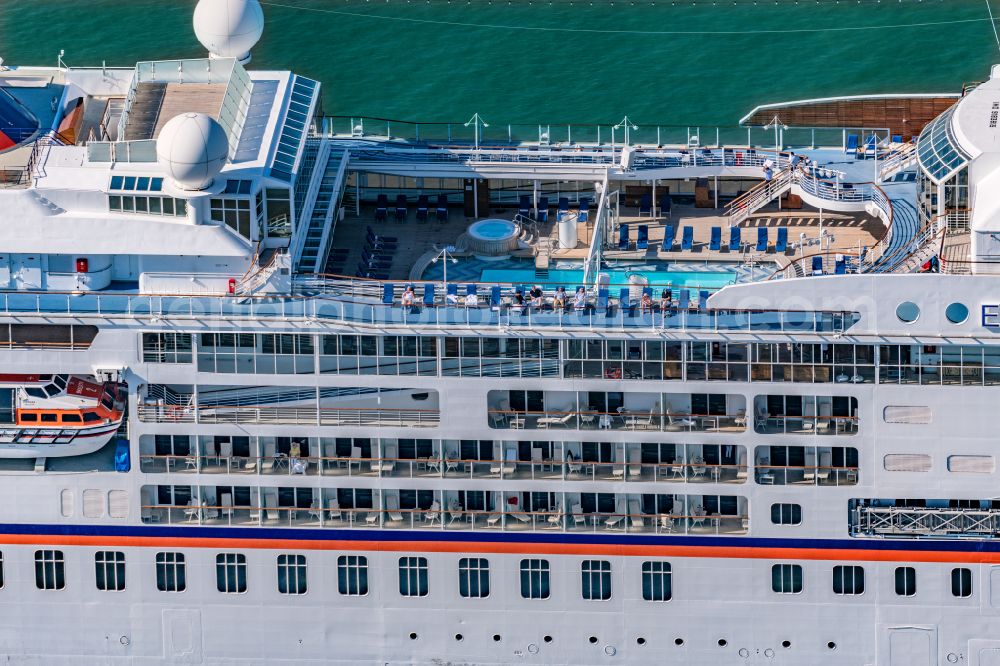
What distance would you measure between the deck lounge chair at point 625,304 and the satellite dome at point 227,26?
56.9 ft

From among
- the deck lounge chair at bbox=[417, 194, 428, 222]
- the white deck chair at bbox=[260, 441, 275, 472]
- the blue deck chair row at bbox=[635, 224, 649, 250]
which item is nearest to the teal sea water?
the deck lounge chair at bbox=[417, 194, 428, 222]

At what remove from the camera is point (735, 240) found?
8000 cm

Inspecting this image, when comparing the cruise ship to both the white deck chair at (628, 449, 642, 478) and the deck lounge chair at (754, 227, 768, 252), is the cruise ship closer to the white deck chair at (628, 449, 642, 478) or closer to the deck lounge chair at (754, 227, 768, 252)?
the white deck chair at (628, 449, 642, 478)

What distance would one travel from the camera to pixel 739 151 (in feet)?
274

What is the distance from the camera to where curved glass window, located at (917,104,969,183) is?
74062 mm

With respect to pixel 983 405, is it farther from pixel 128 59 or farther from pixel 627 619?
pixel 128 59

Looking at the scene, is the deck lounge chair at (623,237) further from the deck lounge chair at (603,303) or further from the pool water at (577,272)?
the deck lounge chair at (603,303)

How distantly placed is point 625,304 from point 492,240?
894 centimetres

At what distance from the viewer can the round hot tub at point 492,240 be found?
80.2 meters

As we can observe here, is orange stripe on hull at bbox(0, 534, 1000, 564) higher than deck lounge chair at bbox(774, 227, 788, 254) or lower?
lower

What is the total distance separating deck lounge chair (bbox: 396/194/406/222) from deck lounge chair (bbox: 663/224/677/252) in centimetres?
955

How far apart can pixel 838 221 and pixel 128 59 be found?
161ft

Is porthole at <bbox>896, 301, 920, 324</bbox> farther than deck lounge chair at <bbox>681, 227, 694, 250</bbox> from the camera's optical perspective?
No

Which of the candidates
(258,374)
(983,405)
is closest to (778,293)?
(983,405)
